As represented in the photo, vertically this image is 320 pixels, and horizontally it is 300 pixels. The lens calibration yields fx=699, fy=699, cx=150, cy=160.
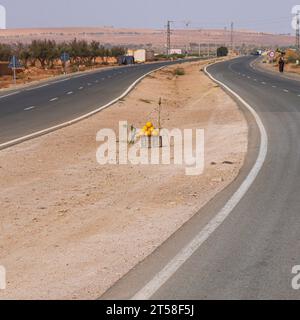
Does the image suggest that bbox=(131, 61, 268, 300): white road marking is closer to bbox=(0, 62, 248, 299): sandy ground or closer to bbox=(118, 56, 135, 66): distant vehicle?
bbox=(0, 62, 248, 299): sandy ground

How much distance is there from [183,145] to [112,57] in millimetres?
144565

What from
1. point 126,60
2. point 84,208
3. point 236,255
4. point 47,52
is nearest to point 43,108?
point 84,208

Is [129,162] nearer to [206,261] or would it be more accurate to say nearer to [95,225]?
[95,225]

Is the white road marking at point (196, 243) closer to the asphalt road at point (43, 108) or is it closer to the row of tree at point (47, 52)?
the asphalt road at point (43, 108)

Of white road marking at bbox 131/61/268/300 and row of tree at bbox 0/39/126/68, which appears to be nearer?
white road marking at bbox 131/61/268/300

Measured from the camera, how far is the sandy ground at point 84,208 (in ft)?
25.7

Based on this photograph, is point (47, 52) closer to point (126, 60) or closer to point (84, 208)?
point (126, 60)

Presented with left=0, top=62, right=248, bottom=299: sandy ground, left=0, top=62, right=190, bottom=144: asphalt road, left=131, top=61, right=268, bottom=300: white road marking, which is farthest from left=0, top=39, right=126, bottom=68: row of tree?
left=131, top=61, right=268, bottom=300: white road marking

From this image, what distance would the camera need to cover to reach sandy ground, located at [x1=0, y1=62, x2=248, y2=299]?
25.7 ft

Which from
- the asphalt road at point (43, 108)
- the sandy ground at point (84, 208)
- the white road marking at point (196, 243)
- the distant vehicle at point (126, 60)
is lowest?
the distant vehicle at point (126, 60)

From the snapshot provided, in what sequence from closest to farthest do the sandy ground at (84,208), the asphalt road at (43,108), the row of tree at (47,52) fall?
the sandy ground at (84,208)
the asphalt road at (43,108)
the row of tree at (47,52)

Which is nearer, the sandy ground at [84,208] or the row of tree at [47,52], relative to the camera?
the sandy ground at [84,208]

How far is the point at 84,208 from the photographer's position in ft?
38.2

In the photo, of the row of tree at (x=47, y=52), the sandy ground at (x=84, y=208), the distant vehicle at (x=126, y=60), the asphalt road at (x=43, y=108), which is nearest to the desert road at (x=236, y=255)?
the sandy ground at (x=84, y=208)
